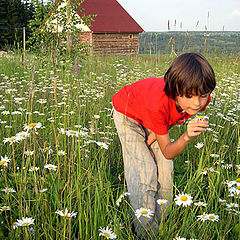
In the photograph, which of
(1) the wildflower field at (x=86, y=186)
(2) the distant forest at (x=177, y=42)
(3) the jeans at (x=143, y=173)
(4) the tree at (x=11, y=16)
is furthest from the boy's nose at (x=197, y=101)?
(4) the tree at (x=11, y=16)

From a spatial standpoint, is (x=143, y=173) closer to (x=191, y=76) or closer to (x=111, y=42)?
(x=191, y=76)

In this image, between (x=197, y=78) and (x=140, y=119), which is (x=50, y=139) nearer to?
(x=140, y=119)

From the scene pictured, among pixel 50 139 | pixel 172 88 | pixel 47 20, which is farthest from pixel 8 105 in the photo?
pixel 47 20

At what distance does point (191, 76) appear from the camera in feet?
5.31

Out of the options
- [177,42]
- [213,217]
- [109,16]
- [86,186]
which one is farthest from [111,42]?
[213,217]

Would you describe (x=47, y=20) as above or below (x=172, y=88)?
above

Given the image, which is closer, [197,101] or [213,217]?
[213,217]

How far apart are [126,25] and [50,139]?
21.5 metres

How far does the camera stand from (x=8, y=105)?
3.34 metres

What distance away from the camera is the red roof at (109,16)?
838 inches

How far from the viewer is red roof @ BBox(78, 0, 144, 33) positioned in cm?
2129

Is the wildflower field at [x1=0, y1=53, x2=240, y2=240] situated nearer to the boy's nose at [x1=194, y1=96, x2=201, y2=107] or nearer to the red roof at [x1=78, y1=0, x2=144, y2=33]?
the boy's nose at [x1=194, y1=96, x2=201, y2=107]

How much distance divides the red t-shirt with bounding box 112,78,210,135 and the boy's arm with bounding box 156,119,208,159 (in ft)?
0.22

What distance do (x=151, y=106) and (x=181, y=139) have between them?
313 mm
